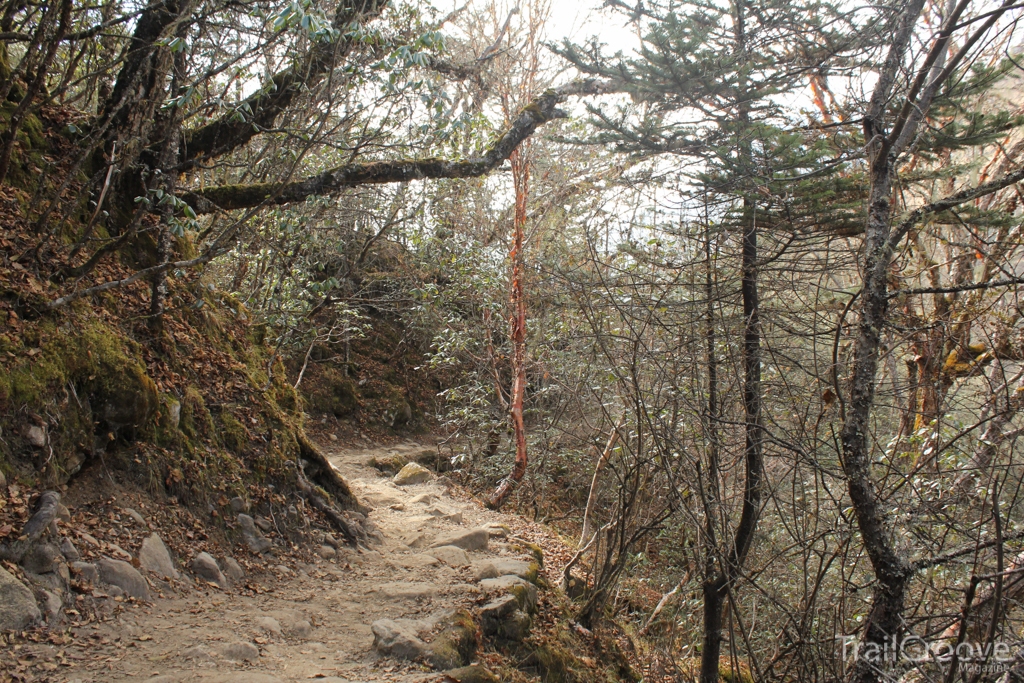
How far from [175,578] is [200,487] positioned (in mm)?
881

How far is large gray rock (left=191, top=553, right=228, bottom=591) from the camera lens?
13.8ft

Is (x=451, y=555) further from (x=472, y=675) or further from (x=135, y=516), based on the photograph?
(x=135, y=516)

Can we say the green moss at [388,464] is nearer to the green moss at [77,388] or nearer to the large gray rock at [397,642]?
the green moss at [77,388]

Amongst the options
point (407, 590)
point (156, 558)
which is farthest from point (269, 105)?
point (407, 590)

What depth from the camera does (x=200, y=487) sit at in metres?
4.72

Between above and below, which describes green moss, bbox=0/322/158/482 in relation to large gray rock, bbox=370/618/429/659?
above

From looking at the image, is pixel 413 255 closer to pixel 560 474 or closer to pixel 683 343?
pixel 560 474

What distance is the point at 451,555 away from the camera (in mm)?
5922

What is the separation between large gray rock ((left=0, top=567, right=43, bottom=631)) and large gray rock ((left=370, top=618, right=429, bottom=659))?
74.1 inches

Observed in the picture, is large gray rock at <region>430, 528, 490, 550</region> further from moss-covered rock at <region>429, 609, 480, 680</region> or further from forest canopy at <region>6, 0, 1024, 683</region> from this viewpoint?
moss-covered rock at <region>429, 609, 480, 680</region>

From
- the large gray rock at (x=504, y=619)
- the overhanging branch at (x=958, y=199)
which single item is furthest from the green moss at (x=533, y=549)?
the overhanging branch at (x=958, y=199)

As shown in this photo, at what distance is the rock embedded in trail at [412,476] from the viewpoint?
8867 millimetres

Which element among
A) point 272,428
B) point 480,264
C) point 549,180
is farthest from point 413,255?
point 272,428

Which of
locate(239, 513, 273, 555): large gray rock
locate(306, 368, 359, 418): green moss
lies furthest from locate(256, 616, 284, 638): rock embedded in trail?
locate(306, 368, 359, 418): green moss
